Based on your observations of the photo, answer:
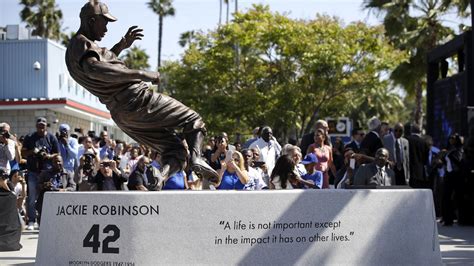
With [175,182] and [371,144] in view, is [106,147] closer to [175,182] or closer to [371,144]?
[371,144]

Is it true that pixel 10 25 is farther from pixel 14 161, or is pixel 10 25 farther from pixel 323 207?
pixel 323 207

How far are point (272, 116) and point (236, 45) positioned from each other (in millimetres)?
3631

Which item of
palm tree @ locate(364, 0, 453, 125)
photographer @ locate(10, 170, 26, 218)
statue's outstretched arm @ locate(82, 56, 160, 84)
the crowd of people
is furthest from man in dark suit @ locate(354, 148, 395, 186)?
palm tree @ locate(364, 0, 453, 125)

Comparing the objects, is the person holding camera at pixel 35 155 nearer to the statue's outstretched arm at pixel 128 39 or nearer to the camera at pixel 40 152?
the camera at pixel 40 152

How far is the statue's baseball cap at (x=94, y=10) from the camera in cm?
912

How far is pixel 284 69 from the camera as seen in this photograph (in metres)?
39.7

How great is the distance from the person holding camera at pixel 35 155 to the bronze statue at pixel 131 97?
6.61 metres

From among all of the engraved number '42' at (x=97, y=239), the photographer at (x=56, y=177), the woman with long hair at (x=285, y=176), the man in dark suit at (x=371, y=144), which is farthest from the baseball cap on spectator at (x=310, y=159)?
the engraved number '42' at (x=97, y=239)

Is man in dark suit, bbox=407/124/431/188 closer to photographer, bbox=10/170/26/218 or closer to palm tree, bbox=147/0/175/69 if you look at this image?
photographer, bbox=10/170/26/218

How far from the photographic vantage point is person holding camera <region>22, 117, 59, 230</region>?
15709mm

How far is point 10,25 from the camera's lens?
4000 cm

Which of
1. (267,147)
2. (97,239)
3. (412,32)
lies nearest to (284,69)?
(412,32)

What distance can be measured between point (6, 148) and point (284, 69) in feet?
82.1

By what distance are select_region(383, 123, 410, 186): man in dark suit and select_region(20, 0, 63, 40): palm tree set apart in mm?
44438
